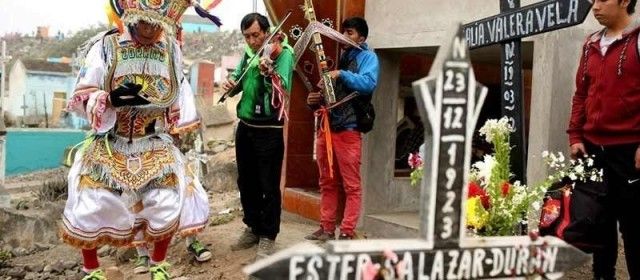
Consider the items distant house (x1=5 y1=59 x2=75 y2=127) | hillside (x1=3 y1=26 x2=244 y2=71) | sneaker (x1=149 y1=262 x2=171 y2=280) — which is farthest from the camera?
hillside (x1=3 y1=26 x2=244 y2=71)

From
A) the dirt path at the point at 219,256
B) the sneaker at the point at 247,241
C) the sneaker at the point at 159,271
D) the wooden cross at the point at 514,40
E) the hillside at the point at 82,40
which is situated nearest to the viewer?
the wooden cross at the point at 514,40

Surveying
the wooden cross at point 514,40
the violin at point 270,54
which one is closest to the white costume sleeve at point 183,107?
the violin at point 270,54

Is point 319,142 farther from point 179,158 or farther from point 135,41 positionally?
point 135,41

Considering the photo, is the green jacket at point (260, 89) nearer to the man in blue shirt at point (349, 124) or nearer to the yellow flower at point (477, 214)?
the man in blue shirt at point (349, 124)

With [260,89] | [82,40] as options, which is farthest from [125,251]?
[82,40]

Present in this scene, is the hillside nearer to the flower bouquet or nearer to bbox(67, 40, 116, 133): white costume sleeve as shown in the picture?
bbox(67, 40, 116, 133): white costume sleeve

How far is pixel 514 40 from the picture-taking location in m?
4.21

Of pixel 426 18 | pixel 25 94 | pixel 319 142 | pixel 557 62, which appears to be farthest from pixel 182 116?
pixel 25 94

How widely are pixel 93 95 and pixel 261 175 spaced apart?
1490mm

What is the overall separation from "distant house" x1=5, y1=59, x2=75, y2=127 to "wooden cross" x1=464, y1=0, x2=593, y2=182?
27.6m

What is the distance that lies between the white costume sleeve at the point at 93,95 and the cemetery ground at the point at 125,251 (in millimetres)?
1420

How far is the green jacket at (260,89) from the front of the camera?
533 cm

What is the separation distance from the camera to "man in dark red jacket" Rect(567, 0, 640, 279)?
12.5 ft

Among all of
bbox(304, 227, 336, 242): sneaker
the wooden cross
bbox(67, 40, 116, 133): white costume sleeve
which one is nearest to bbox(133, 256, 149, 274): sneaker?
bbox(304, 227, 336, 242): sneaker
